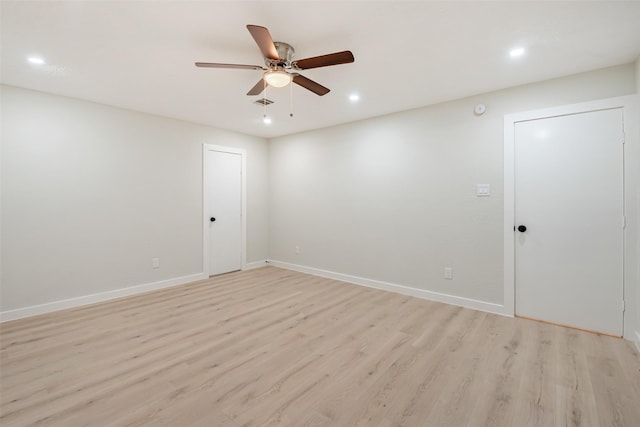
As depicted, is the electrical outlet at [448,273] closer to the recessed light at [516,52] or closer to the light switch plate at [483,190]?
the light switch plate at [483,190]

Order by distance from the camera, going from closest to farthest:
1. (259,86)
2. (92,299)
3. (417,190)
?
(259,86) < (92,299) < (417,190)

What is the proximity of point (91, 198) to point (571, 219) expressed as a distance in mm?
5439

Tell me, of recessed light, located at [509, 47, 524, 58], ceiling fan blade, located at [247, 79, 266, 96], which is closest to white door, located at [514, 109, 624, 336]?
recessed light, located at [509, 47, 524, 58]

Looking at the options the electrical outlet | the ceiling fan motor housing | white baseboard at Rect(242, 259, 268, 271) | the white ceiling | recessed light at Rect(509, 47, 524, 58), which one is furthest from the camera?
white baseboard at Rect(242, 259, 268, 271)

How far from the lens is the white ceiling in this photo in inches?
74.3

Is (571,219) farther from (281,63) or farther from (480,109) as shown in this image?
(281,63)

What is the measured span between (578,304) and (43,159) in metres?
5.93

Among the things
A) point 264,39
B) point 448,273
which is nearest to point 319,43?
point 264,39

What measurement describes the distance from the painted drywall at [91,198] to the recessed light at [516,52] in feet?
13.7

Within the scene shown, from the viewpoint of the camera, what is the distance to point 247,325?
2953 mm

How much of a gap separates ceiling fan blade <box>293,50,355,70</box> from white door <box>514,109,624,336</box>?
226cm

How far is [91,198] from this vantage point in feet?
11.8

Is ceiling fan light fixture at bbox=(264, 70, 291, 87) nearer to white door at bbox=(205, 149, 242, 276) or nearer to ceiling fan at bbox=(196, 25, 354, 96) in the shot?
ceiling fan at bbox=(196, 25, 354, 96)

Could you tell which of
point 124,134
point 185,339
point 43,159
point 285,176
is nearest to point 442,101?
point 285,176
